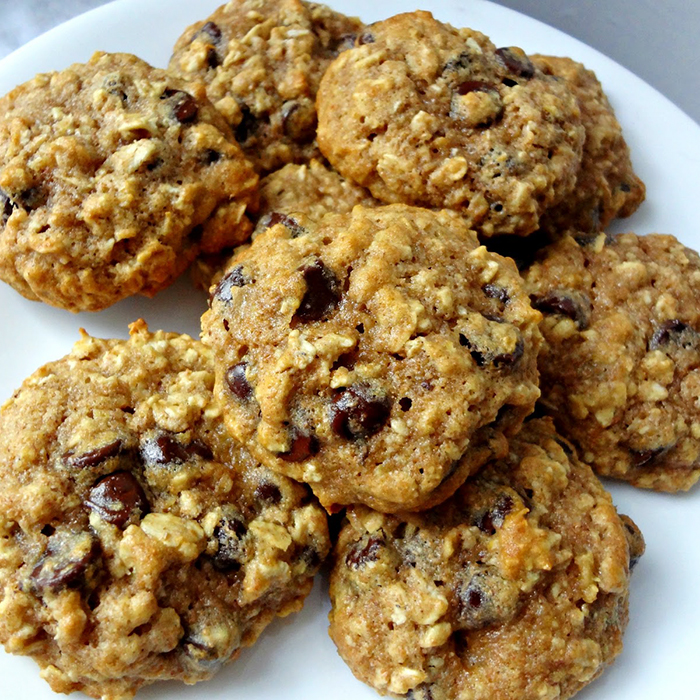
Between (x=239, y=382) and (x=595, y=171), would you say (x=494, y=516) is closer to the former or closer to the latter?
(x=239, y=382)

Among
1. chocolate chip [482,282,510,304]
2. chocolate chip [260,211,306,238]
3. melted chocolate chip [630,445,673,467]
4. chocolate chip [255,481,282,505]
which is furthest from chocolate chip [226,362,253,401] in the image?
melted chocolate chip [630,445,673,467]

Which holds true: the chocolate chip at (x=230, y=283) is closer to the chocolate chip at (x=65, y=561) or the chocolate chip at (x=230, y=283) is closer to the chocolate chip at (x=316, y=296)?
the chocolate chip at (x=316, y=296)

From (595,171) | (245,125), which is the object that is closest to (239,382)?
(245,125)

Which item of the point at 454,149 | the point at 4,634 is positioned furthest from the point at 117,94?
the point at 4,634

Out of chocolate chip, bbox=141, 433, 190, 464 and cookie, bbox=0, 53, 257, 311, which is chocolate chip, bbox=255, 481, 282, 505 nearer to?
chocolate chip, bbox=141, 433, 190, 464

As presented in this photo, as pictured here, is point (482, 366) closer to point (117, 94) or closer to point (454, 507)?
point (454, 507)

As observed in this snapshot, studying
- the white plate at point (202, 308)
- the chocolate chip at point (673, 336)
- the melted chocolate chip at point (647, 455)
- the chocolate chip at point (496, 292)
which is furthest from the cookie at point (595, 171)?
the melted chocolate chip at point (647, 455)
